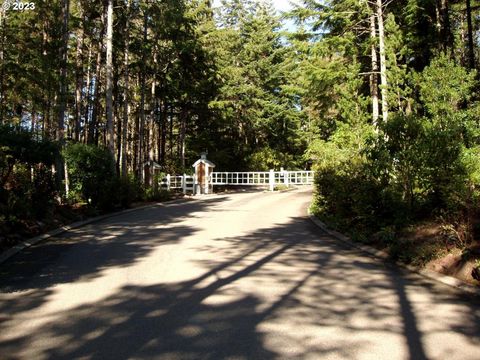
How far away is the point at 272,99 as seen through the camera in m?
41.8

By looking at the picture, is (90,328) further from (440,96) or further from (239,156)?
(239,156)

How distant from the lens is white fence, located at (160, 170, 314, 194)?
28531 millimetres

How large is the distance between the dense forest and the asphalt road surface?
6.50ft

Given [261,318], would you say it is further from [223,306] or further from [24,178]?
[24,178]

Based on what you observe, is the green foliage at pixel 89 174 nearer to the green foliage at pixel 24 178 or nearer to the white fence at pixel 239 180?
the green foliage at pixel 24 178

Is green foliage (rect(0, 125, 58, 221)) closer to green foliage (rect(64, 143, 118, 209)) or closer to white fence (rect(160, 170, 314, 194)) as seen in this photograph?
green foliage (rect(64, 143, 118, 209))

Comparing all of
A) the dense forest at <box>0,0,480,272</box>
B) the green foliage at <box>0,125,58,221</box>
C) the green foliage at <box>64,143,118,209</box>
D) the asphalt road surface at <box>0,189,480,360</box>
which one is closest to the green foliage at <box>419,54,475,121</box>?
the dense forest at <box>0,0,480,272</box>

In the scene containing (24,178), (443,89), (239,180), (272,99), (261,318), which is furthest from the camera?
(272,99)

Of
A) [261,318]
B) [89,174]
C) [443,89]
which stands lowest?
[261,318]

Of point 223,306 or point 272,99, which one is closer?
point 223,306

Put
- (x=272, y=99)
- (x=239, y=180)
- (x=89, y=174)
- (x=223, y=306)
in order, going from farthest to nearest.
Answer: (x=272, y=99) → (x=239, y=180) → (x=89, y=174) → (x=223, y=306)

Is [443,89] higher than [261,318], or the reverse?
[443,89]

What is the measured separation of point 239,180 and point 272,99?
10.9 m

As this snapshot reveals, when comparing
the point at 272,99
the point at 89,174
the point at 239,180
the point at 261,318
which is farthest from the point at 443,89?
the point at 272,99
